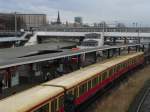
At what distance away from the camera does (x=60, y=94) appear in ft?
49.2

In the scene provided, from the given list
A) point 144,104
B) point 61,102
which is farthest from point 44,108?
point 144,104

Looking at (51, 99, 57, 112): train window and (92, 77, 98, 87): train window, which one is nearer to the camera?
(51, 99, 57, 112): train window

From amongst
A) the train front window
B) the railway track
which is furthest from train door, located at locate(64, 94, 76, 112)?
the railway track

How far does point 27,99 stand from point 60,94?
8.31 ft

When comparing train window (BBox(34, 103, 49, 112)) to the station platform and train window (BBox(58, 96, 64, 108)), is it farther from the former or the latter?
the station platform

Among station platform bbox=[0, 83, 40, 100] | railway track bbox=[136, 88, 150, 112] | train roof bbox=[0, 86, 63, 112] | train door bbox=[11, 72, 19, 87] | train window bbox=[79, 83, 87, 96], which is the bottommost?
railway track bbox=[136, 88, 150, 112]

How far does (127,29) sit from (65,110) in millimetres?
66758

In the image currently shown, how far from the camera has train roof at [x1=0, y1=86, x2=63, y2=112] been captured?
1156 cm

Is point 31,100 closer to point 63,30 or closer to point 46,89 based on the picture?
point 46,89

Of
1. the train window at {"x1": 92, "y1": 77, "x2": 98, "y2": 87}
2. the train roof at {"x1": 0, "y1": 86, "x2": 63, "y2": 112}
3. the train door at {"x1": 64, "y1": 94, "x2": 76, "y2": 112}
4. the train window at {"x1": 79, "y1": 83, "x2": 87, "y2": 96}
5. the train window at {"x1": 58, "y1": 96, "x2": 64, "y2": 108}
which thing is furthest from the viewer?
the train window at {"x1": 92, "y1": 77, "x2": 98, "y2": 87}

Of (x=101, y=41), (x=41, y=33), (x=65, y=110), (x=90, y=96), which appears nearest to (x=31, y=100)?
(x=65, y=110)

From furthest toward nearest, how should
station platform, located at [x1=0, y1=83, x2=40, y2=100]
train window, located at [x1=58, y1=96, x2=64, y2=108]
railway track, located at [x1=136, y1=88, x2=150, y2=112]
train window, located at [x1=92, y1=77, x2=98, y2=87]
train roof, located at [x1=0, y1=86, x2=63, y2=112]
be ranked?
station platform, located at [x1=0, y1=83, x2=40, y2=100] → train window, located at [x1=92, y1=77, x2=98, y2=87] → railway track, located at [x1=136, y1=88, x2=150, y2=112] → train window, located at [x1=58, y1=96, x2=64, y2=108] → train roof, located at [x1=0, y1=86, x2=63, y2=112]

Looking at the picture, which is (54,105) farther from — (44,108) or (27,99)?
(27,99)

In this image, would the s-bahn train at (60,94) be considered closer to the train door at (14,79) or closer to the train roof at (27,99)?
the train roof at (27,99)
